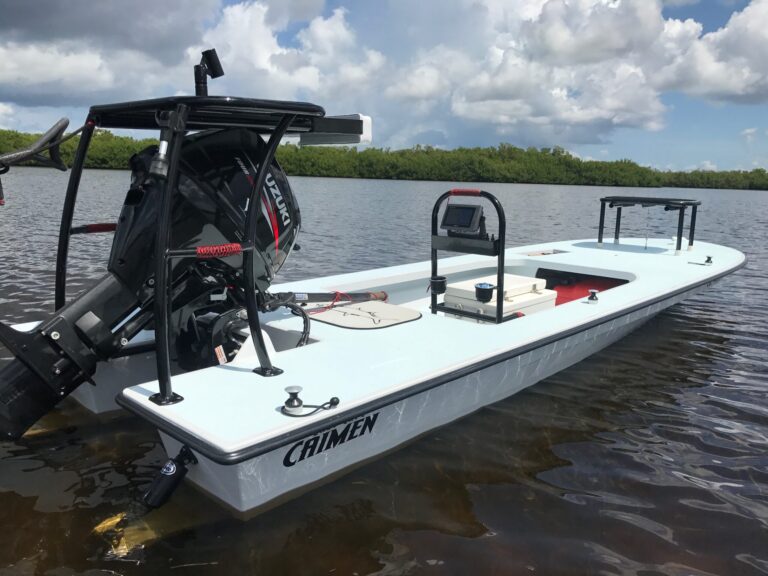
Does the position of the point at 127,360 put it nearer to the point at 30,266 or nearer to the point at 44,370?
the point at 44,370

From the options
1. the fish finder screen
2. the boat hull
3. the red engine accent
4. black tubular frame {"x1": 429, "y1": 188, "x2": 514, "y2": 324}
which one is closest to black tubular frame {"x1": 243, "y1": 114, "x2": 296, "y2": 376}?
the red engine accent

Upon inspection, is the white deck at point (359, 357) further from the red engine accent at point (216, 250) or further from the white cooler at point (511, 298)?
the red engine accent at point (216, 250)

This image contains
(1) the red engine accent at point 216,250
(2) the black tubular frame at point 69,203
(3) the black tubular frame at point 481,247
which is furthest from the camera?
(3) the black tubular frame at point 481,247

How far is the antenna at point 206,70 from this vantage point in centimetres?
288

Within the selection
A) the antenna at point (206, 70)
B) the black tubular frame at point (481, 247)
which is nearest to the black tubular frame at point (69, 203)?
the antenna at point (206, 70)

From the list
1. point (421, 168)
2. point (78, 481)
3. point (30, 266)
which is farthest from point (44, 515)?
point (421, 168)

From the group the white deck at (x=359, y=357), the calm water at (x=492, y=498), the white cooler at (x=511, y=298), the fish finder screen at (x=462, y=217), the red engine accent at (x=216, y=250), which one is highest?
the fish finder screen at (x=462, y=217)

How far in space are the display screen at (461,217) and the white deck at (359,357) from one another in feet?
2.31

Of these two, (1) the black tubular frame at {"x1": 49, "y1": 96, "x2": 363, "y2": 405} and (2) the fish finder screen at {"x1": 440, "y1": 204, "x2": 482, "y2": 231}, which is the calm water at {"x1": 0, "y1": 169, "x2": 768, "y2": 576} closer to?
(1) the black tubular frame at {"x1": 49, "y1": 96, "x2": 363, "y2": 405}

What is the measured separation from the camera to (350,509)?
3256 mm

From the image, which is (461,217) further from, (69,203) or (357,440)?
(69,203)

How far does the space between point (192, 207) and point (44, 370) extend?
1071 millimetres

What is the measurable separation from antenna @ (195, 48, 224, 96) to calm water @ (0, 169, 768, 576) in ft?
6.83

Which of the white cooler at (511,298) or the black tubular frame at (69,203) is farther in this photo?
the white cooler at (511,298)
